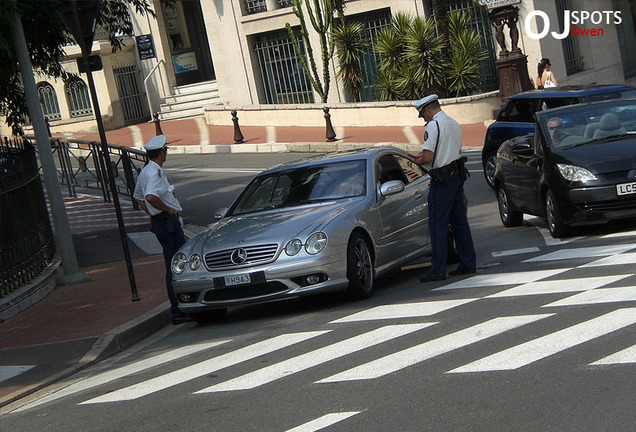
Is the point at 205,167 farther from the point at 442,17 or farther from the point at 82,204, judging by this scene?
the point at 442,17

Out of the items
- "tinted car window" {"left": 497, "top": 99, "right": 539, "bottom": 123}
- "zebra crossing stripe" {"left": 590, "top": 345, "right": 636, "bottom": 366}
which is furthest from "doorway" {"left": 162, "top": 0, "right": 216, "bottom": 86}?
"zebra crossing stripe" {"left": 590, "top": 345, "right": 636, "bottom": 366}

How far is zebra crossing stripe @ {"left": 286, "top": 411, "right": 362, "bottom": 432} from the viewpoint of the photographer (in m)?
5.99

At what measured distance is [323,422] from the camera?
6.08m

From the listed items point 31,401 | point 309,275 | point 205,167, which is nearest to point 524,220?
point 309,275

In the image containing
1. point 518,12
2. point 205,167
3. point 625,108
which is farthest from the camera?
point 518,12

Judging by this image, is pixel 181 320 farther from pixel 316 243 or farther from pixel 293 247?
pixel 316 243

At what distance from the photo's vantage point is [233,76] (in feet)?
129

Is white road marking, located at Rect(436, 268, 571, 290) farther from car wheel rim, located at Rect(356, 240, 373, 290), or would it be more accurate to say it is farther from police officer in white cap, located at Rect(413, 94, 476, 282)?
car wheel rim, located at Rect(356, 240, 373, 290)

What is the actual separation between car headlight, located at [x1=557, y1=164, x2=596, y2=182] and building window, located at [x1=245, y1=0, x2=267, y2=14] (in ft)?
90.9

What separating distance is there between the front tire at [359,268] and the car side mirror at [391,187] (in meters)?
0.62

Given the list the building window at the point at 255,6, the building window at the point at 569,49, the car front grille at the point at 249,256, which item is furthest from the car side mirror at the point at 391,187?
the building window at the point at 255,6

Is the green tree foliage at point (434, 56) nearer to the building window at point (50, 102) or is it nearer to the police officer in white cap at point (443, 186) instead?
the building window at point (50, 102)

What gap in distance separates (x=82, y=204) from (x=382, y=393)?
53.6 ft

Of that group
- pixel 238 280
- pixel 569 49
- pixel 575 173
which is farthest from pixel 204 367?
pixel 569 49
